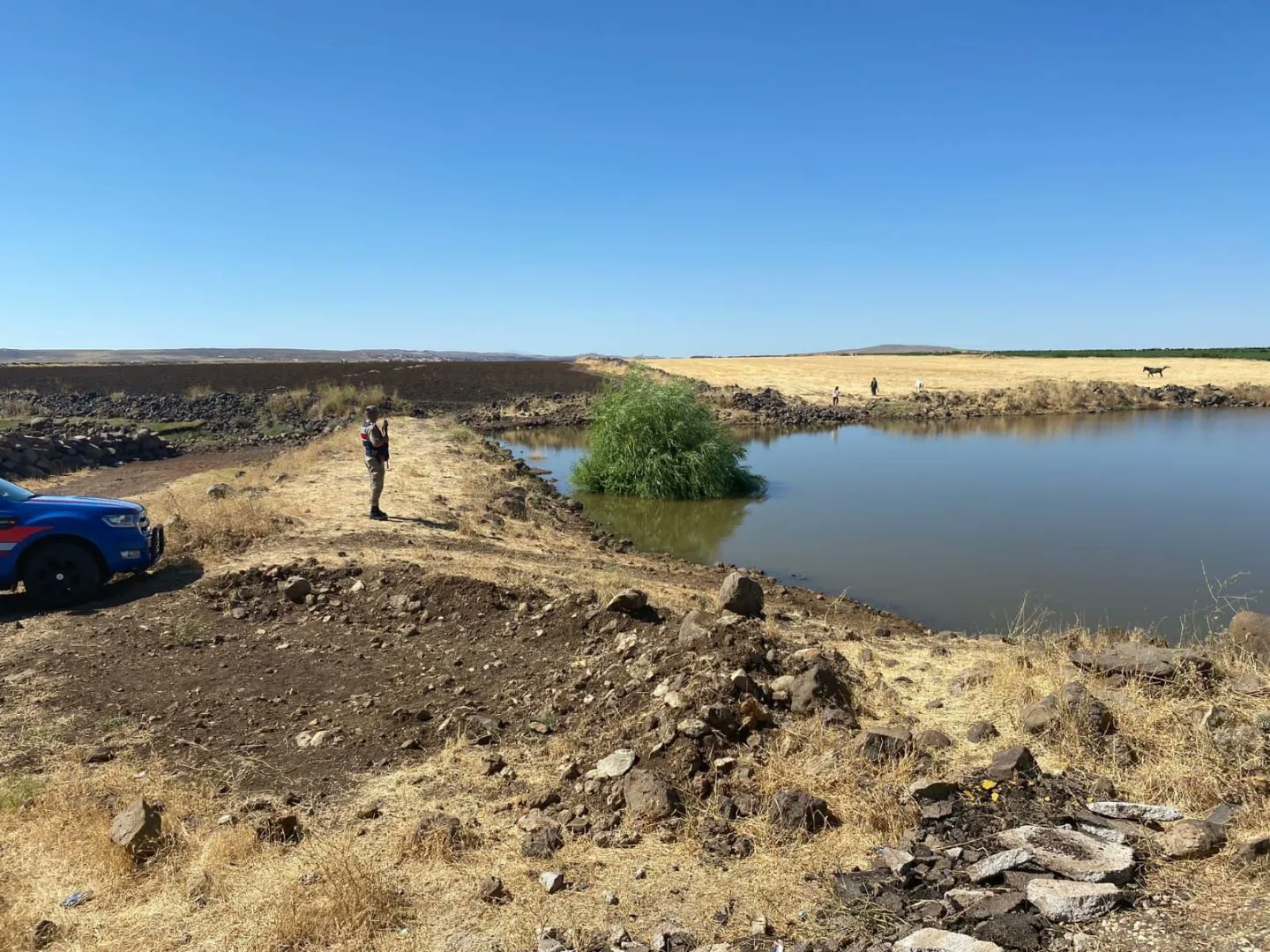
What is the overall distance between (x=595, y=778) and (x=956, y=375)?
7060 cm

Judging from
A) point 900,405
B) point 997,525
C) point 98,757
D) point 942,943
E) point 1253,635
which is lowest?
point 98,757

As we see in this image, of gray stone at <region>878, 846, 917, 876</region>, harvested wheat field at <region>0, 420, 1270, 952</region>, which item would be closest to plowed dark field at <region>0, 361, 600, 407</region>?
harvested wheat field at <region>0, 420, 1270, 952</region>

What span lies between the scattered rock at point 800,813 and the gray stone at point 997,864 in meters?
0.91

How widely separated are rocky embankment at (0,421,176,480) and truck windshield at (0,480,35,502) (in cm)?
1309

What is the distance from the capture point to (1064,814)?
494 centimetres

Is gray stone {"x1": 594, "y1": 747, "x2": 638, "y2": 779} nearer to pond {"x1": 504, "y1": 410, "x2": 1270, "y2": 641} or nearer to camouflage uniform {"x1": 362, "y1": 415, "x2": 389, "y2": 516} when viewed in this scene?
pond {"x1": 504, "y1": 410, "x2": 1270, "y2": 641}

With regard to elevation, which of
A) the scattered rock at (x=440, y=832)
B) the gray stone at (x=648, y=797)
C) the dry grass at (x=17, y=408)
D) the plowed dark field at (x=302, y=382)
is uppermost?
the plowed dark field at (x=302, y=382)

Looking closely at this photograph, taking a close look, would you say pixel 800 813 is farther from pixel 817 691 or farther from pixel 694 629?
pixel 694 629

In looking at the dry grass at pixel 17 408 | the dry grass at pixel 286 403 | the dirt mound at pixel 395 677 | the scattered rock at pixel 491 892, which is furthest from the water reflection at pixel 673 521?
the dry grass at pixel 17 408

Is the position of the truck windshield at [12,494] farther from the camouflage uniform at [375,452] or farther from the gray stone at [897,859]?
the gray stone at [897,859]

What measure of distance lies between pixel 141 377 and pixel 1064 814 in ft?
211

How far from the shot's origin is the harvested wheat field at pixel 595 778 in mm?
4266

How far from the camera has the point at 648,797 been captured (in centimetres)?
543

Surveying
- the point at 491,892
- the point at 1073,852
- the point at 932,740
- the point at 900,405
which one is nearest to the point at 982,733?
the point at 932,740
